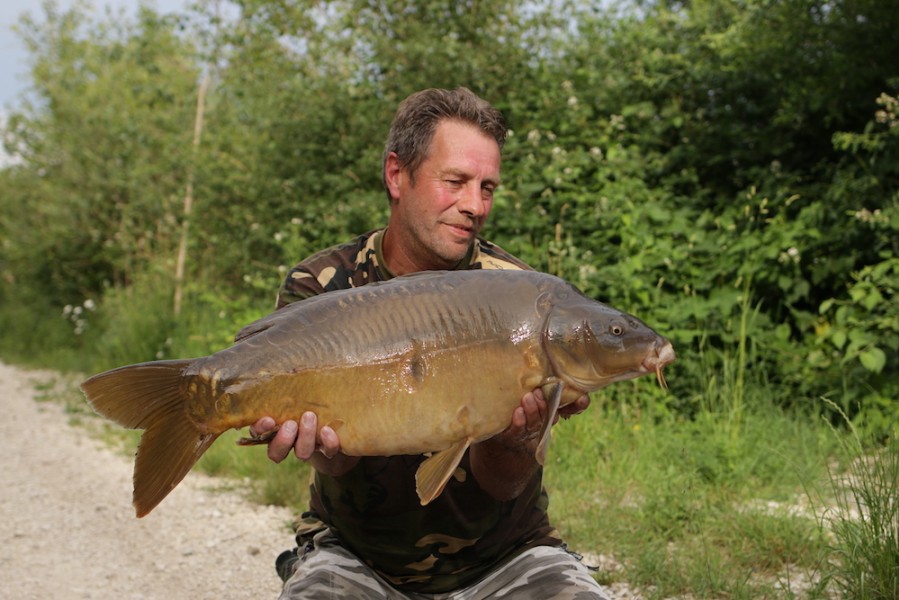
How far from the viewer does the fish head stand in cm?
201

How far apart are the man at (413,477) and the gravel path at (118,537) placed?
1.37 m

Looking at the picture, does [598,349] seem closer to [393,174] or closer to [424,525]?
[424,525]

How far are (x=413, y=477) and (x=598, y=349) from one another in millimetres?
692

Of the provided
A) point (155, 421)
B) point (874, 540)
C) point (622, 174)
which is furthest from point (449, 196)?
point (622, 174)

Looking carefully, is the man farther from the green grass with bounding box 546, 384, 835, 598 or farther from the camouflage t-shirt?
the green grass with bounding box 546, 384, 835, 598

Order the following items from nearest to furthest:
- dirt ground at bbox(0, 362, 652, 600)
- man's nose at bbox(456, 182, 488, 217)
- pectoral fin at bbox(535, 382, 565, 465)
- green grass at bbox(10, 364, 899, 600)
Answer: pectoral fin at bbox(535, 382, 565, 465), man's nose at bbox(456, 182, 488, 217), green grass at bbox(10, 364, 899, 600), dirt ground at bbox(0, 362, 652, 600)

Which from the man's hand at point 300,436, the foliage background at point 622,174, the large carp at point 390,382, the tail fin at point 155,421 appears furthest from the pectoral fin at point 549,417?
the foliage background at point 622,174

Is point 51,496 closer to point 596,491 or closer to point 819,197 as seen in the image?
point 596,491

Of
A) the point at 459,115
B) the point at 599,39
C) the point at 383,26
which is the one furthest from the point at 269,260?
the point at 459,115

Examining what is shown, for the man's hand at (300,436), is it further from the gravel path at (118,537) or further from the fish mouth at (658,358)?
the gravel path at (118,537)

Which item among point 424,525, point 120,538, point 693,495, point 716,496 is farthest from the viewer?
point 120,538

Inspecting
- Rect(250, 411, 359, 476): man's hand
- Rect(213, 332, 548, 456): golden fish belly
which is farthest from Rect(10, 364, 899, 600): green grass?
Rect(250, 411, 359, 476): man's hand

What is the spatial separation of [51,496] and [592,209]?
12.5ft

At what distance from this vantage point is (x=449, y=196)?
2631 millimetres
